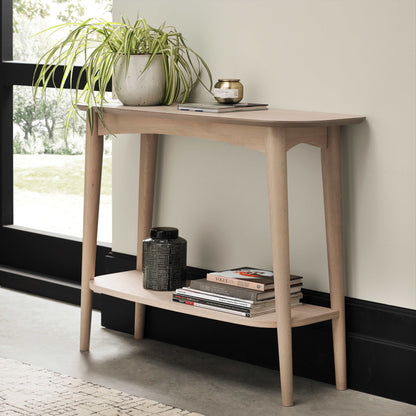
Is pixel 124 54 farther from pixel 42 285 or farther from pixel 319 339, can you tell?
pixel 42 285

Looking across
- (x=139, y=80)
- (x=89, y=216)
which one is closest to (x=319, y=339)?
(x=89, y=216)

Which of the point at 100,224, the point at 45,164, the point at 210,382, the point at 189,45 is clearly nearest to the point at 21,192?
the point at 45,164

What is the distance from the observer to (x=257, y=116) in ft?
8.10

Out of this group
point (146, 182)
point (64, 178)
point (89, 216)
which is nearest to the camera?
point (89, 216)

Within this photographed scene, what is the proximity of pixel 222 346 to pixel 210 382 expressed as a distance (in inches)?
10.9

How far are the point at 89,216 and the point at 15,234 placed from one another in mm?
1196

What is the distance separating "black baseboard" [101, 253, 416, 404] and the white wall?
62mm

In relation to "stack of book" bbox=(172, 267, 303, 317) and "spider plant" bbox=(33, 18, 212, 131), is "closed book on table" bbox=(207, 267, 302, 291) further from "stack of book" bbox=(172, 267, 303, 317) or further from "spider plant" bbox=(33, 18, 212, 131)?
"spider plant" bbox=(33, 18, 212, 131)

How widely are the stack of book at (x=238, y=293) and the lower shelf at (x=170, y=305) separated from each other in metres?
0.02

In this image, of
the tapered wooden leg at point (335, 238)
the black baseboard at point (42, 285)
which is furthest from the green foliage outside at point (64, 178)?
the tapered wooden leg at point (335, 238)

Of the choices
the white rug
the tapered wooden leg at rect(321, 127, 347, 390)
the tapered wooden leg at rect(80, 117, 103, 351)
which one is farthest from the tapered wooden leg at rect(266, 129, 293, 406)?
the tapered wooden leg at rect(80, 117, 103, 351)

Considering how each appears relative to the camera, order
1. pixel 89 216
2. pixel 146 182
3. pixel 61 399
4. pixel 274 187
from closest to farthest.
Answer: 1. pixel 274 187
2. pixel 61 399
3. pixel 89 216
4. pixel 146 182

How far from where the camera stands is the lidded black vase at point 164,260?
2.85 meters

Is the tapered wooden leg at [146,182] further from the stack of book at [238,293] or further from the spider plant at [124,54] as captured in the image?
the stack of book at [238,293]
